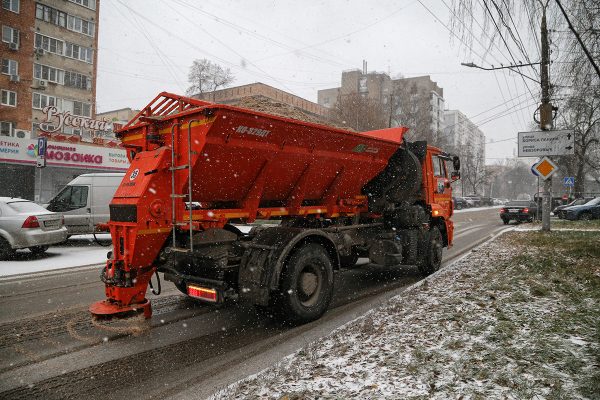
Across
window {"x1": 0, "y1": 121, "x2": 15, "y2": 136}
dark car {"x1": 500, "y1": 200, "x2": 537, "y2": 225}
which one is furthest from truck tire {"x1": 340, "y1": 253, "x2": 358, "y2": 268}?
window {"x1": 0, "y1": 121, "x2": 15, "y2": 136}

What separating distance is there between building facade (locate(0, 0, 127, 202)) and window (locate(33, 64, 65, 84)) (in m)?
0.07

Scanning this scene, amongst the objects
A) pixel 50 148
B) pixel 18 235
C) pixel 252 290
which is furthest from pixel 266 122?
pixel 50 148

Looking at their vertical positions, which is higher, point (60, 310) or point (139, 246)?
point (139, 246)

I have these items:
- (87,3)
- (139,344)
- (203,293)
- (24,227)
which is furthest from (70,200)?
(87,3)

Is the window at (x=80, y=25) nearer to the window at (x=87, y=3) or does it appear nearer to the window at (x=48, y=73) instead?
the window at (x=87, y=3)

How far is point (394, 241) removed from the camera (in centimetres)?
735

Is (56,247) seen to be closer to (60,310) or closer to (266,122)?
(60,310)

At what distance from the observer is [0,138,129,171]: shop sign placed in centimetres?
2328

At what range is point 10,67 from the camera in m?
30.8

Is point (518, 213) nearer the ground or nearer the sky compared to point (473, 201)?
nearer the ground

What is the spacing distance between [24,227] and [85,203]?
299cm

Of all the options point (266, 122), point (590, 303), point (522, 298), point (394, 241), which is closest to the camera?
point (266, 122)

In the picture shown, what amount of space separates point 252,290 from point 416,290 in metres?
→ 3.19

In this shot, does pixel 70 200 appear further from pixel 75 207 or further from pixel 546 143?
pixel 546 143
